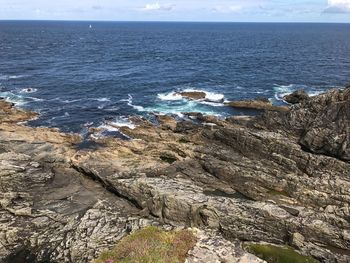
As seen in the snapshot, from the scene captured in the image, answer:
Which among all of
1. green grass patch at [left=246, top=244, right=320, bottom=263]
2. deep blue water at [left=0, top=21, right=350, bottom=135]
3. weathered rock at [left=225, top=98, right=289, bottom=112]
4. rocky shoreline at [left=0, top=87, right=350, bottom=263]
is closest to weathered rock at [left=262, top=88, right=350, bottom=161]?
rocky shoreline at [left=0, top=87, right=350, bottom=263]

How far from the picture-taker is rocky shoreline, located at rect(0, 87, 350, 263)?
3397 centimetres

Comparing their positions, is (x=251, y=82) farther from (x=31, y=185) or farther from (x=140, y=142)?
(x=31, y=185)

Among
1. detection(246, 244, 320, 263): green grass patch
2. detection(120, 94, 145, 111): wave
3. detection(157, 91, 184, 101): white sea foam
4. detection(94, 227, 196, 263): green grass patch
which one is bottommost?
detection(120, 94, 145, 111): wave

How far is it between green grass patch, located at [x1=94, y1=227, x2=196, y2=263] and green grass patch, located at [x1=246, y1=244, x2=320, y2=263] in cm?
562

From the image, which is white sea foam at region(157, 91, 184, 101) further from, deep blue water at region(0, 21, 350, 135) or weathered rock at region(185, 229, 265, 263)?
weathered rock at region(185, 229, 265, 263)

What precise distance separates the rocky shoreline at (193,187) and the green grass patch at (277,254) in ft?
4.34

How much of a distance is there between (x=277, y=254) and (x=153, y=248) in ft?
31.4

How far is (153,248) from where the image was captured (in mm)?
26641

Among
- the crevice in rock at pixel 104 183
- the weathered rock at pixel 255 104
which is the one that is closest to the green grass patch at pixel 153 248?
the crevice in rock at pixel 104 183

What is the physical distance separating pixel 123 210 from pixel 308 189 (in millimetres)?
18602

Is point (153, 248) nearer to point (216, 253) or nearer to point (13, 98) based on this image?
point (216, 253)

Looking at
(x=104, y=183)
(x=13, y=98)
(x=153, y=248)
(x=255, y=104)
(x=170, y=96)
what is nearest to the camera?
(x=153, y=248)

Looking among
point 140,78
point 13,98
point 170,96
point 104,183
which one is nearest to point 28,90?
point 13,98

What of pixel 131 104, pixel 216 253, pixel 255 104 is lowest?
pixel 131 104
